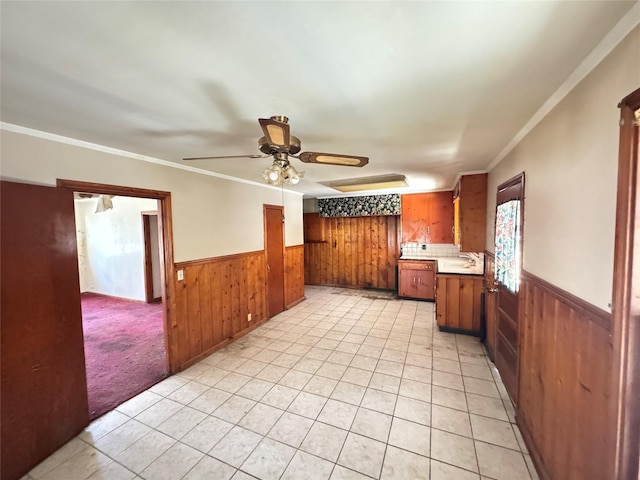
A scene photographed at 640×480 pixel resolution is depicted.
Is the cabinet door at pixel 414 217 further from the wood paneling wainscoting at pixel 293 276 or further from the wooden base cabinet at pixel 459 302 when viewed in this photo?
the wood paneling wainscoting at pixel 293 276

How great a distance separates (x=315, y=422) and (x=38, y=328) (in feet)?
7.04

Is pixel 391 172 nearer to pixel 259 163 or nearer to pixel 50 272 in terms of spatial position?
pixel 259 163

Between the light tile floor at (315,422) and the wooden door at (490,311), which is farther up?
the wooden door at (490,311)

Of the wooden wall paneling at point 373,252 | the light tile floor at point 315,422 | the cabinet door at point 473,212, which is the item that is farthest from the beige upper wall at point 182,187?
the cabinet door at point 473,212

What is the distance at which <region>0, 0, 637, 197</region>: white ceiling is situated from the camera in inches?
34.7

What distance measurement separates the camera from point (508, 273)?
7.45 feet

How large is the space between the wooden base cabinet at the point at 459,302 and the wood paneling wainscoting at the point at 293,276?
8.88ft

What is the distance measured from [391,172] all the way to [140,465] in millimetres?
3882

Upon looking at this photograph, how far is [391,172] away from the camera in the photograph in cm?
364

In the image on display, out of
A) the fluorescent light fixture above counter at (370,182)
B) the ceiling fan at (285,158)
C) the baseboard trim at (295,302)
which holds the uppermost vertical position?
the fluorescent light fixture above counter at (370,182)

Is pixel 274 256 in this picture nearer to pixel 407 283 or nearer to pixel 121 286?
pixel 407 283

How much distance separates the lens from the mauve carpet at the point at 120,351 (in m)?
2.47

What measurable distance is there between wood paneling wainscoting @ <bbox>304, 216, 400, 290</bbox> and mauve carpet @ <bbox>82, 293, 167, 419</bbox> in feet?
12.5

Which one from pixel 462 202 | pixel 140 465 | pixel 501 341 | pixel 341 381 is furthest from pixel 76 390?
pixel 462 202
